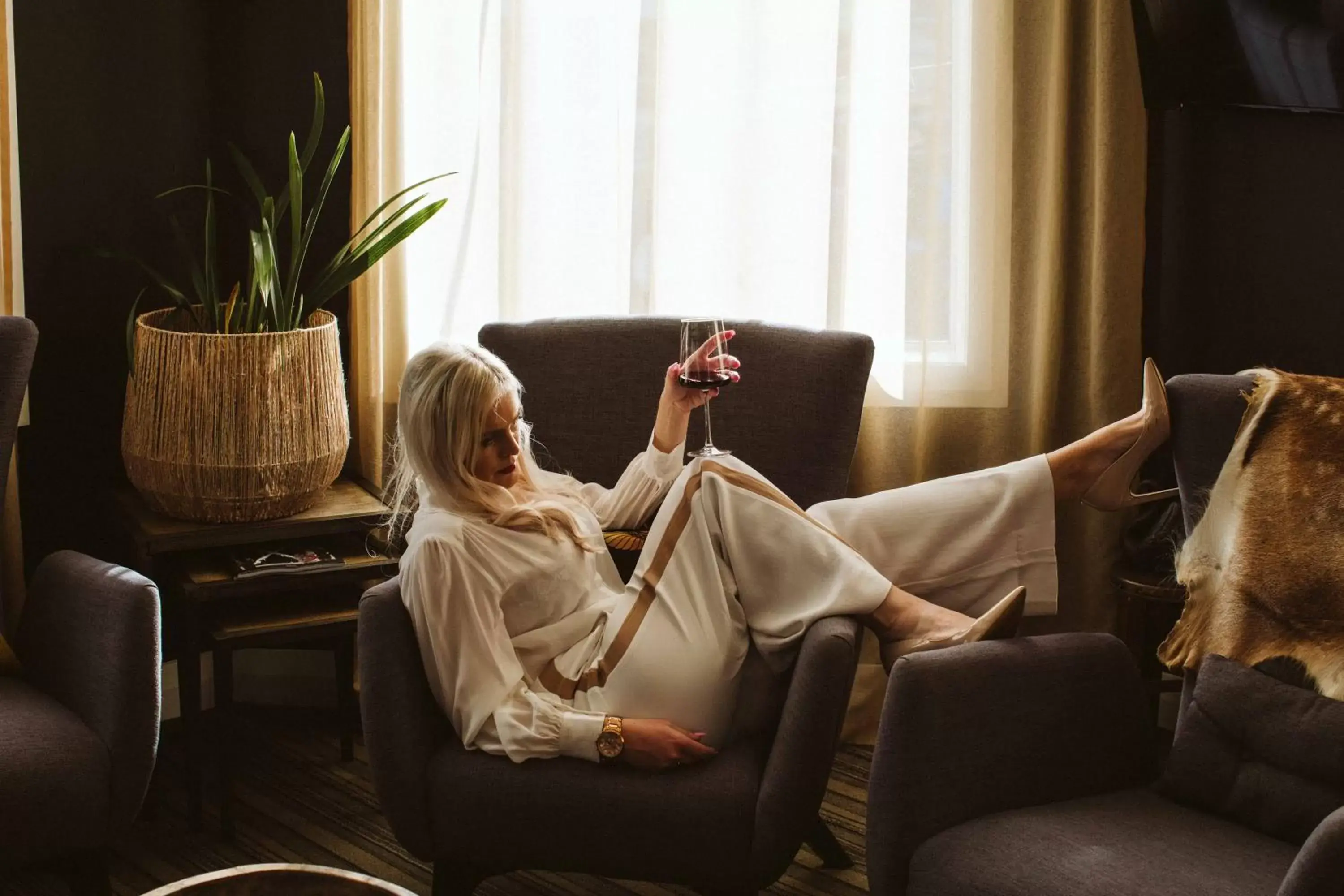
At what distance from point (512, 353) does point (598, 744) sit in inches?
38.2

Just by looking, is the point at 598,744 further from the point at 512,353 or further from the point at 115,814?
the point at 512,353

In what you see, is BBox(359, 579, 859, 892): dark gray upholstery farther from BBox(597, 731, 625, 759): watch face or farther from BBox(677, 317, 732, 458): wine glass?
BBox(677, 317, 732, 458): wine glass

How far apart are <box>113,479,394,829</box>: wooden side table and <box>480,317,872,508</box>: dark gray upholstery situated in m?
0.46

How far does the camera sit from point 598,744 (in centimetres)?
201

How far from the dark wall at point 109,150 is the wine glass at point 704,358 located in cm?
124

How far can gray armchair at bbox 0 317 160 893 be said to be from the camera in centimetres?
203

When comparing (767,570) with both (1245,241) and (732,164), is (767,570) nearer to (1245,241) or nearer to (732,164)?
(732,164)

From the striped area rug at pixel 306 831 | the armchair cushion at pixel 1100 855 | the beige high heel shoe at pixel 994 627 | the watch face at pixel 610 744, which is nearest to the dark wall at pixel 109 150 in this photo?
the striped area rug at pixel 306 831

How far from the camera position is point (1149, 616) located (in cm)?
305

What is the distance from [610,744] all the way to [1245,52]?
5.72 feet

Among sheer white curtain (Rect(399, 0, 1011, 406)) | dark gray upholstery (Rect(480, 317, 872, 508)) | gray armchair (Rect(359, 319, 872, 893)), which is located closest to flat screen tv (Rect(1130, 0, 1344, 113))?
sheer white curtain (Rect(399, 0, 1011, 406))

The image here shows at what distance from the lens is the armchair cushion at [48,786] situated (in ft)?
6.58

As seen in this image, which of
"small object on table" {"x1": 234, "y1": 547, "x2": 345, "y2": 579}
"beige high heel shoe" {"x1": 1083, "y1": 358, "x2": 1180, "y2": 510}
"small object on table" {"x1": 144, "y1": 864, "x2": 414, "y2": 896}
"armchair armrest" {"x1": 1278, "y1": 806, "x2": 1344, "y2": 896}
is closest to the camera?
"small object on table" {"x1": 144, "y1": 864, "x2": 414, "y2": 896}

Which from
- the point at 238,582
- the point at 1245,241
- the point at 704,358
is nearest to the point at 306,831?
the point at 238,582
